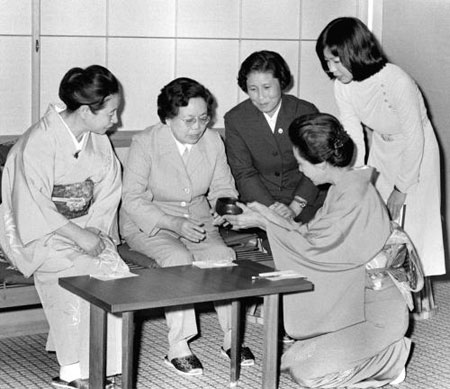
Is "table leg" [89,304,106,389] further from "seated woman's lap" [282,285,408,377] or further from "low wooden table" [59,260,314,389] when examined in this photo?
"seated woman's lap" [282,285,408,377]

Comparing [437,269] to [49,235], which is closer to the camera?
[49,235]

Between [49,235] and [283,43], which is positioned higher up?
[283,43]

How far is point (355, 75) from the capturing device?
444 centimetres

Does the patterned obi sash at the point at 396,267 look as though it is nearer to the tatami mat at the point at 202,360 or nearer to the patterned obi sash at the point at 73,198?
the tatami mat at the point at 202,360

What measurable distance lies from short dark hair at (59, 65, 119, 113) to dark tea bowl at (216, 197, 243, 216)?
2.01 feet

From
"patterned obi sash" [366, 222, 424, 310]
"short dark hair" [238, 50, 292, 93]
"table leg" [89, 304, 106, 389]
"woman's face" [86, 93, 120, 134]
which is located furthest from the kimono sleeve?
"patterned obi sash" [366, 222, 424, 310]

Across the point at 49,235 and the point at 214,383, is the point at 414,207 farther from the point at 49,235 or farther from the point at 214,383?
the point at 49,235

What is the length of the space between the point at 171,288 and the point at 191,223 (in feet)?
2.77

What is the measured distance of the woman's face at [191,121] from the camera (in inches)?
164

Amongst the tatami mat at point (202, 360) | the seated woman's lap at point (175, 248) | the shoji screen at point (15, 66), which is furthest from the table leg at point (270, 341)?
the shoji screen at point (15, 66)

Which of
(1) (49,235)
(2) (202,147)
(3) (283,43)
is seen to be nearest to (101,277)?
(1) (49,235)

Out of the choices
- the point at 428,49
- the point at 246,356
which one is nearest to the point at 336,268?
the point at 246,356

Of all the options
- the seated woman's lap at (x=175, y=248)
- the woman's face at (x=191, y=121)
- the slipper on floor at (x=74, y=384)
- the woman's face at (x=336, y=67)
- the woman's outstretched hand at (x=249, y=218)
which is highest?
the woman's face at (x=336, y=67)

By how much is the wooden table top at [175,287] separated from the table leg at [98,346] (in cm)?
8
